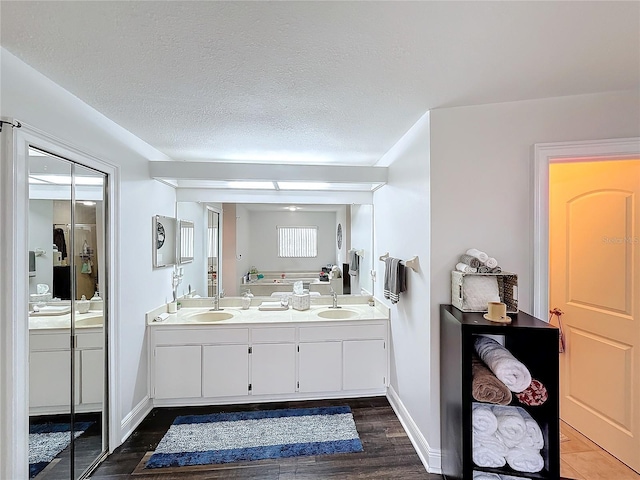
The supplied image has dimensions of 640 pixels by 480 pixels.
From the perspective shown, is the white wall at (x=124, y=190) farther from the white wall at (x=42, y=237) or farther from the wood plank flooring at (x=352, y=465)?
the white wall at (x=42, y=237)

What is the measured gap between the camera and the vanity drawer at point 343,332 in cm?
278

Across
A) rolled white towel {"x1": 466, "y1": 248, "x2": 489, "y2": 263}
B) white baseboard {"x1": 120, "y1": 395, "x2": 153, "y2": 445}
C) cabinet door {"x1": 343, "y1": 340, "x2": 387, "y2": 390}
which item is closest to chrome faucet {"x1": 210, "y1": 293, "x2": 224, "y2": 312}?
white baseboard {"x1": 120, "y1": 395, "x2": 153, "y2": 445}

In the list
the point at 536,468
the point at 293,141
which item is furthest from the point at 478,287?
the point at 293,141

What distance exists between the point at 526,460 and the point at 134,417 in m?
2.76

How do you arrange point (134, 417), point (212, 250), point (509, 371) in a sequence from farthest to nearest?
point (212, 250)
point (134, 417)
point (509, 371)

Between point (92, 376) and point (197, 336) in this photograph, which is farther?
point (197, 336)

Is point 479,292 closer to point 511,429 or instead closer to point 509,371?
point 509,371

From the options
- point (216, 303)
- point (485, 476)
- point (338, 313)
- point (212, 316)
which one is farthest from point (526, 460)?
point (216, 303)

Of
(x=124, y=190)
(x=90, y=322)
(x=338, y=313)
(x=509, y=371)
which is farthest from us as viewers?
(x=338, y=313)

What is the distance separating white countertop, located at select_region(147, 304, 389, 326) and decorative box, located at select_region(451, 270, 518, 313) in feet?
4.01

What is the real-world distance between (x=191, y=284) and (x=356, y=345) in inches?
76.1

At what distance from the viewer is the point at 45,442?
1.61 m

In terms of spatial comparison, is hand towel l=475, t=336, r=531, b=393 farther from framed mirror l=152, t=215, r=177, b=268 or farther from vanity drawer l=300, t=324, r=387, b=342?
framed mirror l=152, t=215, r=177, b=268

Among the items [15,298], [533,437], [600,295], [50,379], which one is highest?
[15,298]
